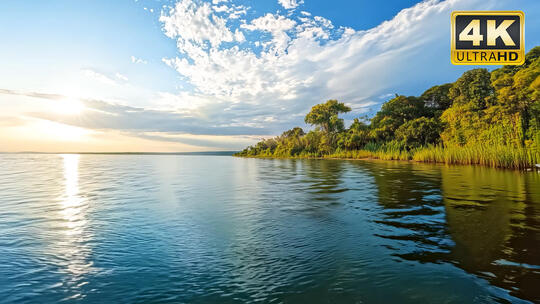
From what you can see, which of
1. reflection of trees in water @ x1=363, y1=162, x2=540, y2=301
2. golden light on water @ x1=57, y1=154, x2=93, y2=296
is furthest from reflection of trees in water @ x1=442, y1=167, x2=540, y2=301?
golden light on water @ x1=57, y1=154, x2=93, y2=296

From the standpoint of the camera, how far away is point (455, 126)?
3675cm

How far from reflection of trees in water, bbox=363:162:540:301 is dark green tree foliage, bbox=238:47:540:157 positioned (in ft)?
51.6

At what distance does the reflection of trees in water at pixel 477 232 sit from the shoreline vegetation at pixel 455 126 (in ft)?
51.6

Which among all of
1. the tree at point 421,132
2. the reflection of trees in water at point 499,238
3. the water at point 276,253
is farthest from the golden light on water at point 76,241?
the tree at point 421,132

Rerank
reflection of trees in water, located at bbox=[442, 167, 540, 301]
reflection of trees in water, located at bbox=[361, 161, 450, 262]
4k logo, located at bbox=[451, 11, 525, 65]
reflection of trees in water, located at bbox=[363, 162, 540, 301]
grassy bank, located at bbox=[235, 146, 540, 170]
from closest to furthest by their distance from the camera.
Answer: reflection of trees in water, located at bbox=[442, 167, 540, 301] → reflection of trees in water, located at bbox=[363, 162, 540, 301] → reflection of trees in water, located at bbox=[361, 161, 450, 262] → 4k logo, located at bbox=[451, 11, 525, 65] → grassy bank, located at bbox=[235, 146, 540, 170]

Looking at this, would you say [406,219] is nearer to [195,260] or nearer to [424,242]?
[424,242]

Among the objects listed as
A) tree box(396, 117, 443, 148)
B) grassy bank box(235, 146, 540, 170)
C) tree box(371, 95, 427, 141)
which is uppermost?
tree box(371, 95, 427, 141)

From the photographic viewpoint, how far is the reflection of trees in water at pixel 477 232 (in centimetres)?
420

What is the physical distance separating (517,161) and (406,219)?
20.3 meters

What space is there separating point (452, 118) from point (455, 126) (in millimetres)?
1828

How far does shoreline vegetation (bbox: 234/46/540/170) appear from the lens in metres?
24.2

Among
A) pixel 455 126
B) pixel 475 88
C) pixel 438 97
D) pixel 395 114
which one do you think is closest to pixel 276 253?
pixel 455 126

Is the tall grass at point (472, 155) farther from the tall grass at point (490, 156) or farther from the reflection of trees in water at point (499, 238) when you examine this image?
the reflection of trees in water at point (499, 238)

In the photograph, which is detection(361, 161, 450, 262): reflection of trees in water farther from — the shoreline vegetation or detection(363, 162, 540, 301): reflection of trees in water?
the shoreline vegetation
